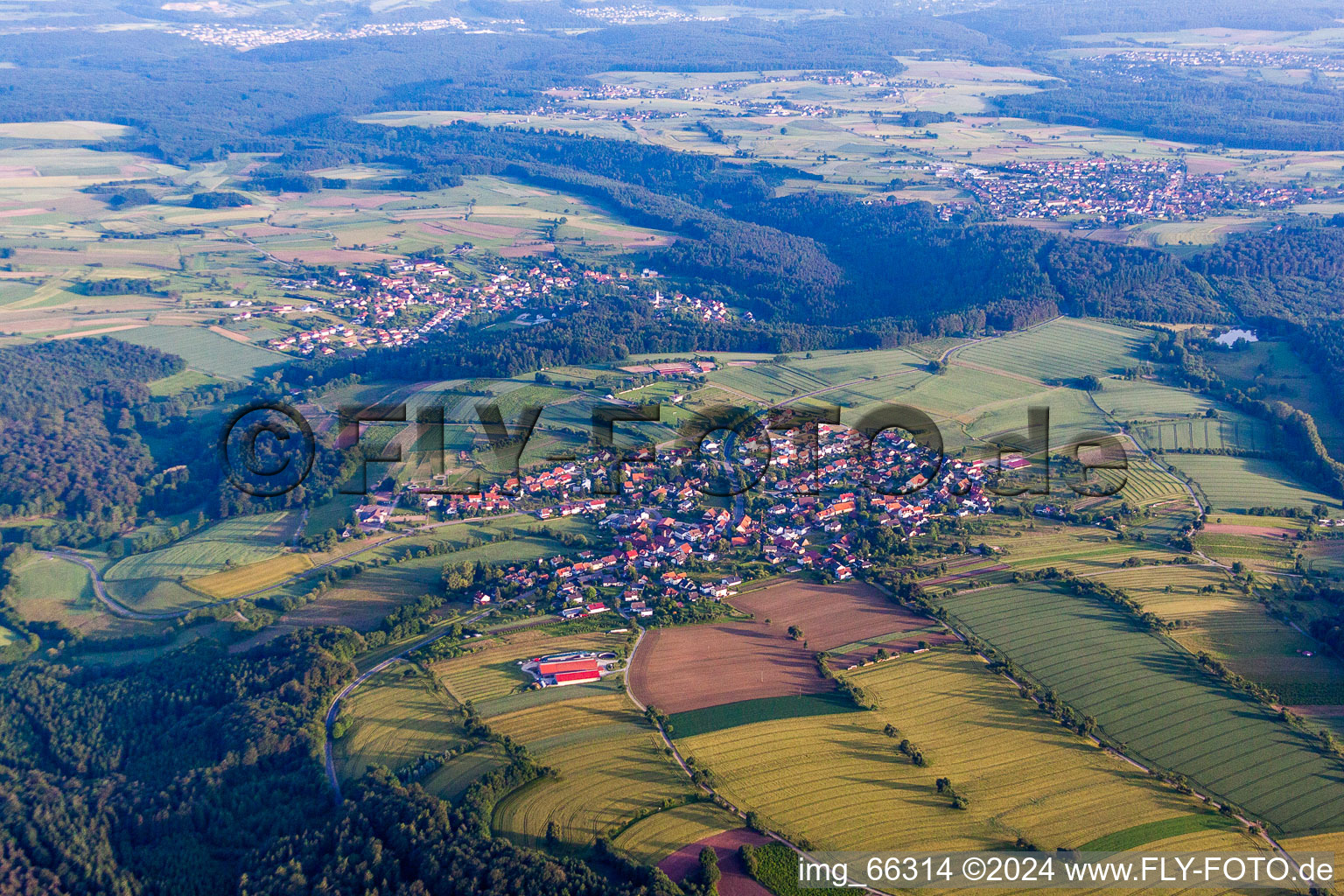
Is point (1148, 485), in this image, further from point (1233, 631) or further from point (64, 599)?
point (64, 599)

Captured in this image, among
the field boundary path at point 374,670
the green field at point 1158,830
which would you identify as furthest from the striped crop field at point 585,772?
the green field at point 1158,830

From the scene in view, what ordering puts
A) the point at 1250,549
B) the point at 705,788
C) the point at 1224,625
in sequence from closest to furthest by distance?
the point at 705,788, the point at 1224,625, the point at 1250,549

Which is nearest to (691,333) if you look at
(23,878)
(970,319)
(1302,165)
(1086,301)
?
(970,319)

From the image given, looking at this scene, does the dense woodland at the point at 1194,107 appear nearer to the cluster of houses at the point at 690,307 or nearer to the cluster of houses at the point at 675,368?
the cluster of houses at the point at 690,307

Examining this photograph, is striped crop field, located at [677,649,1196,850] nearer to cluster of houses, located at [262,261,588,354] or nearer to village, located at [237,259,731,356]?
village, located at [237,259,731,356]

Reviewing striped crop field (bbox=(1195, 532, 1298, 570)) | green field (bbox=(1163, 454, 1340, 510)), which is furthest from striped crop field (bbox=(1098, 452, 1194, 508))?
striped crop field (bbox=(1195, 532, 1298, 570))

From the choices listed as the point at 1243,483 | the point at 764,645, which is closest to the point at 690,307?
the point at 1243,483
